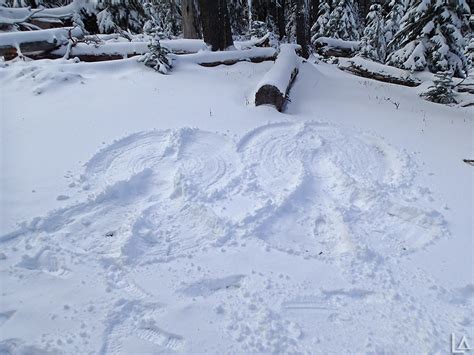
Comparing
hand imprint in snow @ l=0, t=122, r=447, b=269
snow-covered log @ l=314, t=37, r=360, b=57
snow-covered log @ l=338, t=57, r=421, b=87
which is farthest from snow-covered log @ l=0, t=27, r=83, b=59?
snow-covered log @ l=314, t=37, r=360, b=57

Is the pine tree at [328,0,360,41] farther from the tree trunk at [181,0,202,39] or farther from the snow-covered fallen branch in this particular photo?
the snow-covered fallen branch

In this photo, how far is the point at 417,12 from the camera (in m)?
9.05

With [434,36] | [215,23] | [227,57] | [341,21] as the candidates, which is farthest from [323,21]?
[227,57]

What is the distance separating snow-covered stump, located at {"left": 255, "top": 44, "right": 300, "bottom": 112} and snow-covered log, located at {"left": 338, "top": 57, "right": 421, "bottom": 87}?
11.6 feet

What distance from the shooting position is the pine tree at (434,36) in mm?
8742

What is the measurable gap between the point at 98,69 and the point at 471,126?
7913mm

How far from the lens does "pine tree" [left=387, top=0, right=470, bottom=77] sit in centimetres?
874

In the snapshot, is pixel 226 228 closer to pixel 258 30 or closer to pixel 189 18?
pixel 189 18

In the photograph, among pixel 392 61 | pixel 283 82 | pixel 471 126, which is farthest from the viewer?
pixel 392 61

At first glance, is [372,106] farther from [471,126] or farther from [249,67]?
[249,67]

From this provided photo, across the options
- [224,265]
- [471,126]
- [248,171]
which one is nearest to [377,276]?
[224,265]

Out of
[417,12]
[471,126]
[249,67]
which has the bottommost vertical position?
[471,126]

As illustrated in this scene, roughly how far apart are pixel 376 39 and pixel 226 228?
1562cm

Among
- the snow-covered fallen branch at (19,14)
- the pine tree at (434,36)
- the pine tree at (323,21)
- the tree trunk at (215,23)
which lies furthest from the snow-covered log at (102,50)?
the pine tree at (323,21)
